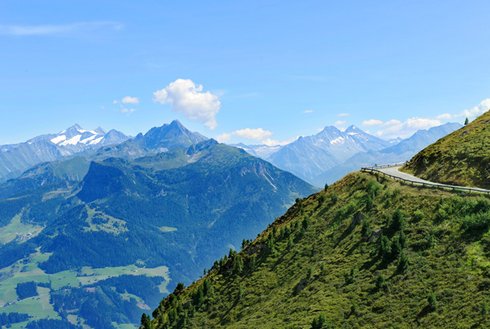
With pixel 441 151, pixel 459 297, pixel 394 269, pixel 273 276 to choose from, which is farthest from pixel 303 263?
pixel 441 151

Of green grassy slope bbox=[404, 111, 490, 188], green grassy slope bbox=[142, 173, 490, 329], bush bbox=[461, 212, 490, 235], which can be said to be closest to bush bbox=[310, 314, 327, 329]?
green grassy slope bbox=[142, 173, 490, 329]

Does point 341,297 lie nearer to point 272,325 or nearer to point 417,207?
point 272,325

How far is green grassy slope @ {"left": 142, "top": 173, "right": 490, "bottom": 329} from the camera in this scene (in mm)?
52688

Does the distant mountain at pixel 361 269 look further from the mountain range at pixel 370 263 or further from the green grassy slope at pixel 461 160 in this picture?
the green grassy slope at pixel 461 160

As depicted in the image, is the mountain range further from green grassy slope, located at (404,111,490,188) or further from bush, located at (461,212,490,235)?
green grassy slope, located at (404,111,490,188)

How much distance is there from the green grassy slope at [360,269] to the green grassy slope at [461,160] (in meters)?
9.40

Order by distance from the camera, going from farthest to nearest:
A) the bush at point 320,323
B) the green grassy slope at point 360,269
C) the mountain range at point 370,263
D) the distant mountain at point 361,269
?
the bush at point 320,323
the mountain range at point 370,263
the distant mountain at point 361,269
the green grassy slope at point 360,269

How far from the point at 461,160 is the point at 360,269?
3679cm

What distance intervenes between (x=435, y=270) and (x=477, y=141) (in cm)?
4366

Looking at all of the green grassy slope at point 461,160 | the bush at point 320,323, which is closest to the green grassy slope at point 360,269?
the bush at point 320,323

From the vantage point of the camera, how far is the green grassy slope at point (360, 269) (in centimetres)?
5269

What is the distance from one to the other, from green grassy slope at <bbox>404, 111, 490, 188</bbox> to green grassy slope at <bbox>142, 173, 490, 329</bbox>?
940 centimetres

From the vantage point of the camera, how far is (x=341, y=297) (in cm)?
6100

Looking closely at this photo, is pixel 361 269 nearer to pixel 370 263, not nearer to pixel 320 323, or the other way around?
pixel 370 263
